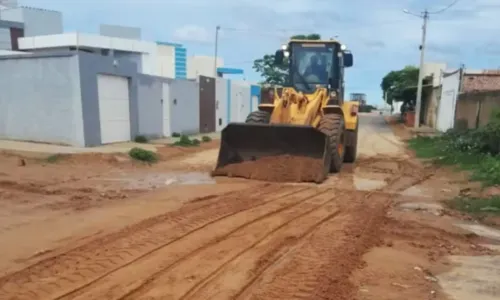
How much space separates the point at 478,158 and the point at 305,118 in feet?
17.8

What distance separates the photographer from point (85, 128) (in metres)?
15.8

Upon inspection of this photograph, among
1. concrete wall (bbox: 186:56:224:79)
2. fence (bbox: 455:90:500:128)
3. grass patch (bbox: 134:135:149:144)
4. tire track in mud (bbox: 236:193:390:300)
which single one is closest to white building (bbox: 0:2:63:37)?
concrete wall (bbox: 186:56:224:79)

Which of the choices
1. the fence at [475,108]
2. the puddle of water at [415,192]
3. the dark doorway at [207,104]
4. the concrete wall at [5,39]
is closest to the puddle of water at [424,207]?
the puddle of water at [415,192]

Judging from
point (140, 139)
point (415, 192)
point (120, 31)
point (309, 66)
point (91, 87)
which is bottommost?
point (140, 139)

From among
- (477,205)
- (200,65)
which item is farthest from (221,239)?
(200,65)

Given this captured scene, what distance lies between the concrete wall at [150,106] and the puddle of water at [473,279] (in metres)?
16.0

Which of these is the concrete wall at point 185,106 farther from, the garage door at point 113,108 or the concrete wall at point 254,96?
the concrete wall at point 254,96

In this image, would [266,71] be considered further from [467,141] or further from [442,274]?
[442,274]

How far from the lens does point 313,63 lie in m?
12.9

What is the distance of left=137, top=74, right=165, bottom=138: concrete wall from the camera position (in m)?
19.8

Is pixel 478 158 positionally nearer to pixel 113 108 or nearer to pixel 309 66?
pixel 309 66

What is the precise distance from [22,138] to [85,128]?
259 centimetres

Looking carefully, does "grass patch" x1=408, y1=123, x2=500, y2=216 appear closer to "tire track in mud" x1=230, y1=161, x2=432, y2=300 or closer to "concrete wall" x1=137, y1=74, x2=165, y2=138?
"tire track in mud" x1=230, y1=161, x2=432, y2=300

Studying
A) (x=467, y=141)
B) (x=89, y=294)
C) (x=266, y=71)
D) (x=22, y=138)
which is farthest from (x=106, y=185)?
(x=266, y=71)
